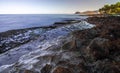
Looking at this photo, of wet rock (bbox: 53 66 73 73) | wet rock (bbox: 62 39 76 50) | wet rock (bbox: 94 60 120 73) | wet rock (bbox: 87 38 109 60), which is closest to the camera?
wet rock (bbox: 94 60 120 73)

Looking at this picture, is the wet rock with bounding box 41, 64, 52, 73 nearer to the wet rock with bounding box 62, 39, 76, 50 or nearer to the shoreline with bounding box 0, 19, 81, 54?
the wet rock with bounding box 62, 39, 76, 50

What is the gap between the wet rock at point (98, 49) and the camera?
9.88 meters

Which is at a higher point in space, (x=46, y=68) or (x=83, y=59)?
(x=83, y=59)

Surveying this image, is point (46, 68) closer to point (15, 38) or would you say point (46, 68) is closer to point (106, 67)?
point (106, 67)

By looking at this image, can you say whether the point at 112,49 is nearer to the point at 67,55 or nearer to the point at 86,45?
the point at 86,45

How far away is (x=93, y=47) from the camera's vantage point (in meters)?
10.3

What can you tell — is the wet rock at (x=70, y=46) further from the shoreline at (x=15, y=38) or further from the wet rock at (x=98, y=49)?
the shoreline at (x=15, y=38)

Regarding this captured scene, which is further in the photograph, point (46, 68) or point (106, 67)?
point (46, 68)

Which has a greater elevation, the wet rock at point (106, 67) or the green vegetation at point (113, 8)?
the wet rock at point (106, 67)

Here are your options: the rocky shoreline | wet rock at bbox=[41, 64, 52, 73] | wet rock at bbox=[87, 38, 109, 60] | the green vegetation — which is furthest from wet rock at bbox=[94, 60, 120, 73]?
the green vegetation

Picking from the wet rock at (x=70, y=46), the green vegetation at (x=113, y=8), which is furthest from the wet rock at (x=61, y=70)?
the green vegetation at (x=113, y=8)

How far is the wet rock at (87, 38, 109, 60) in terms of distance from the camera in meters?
9.88

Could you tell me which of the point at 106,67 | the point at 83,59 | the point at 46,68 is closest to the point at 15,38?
the point at 46,68

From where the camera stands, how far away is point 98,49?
10156 millimetres
